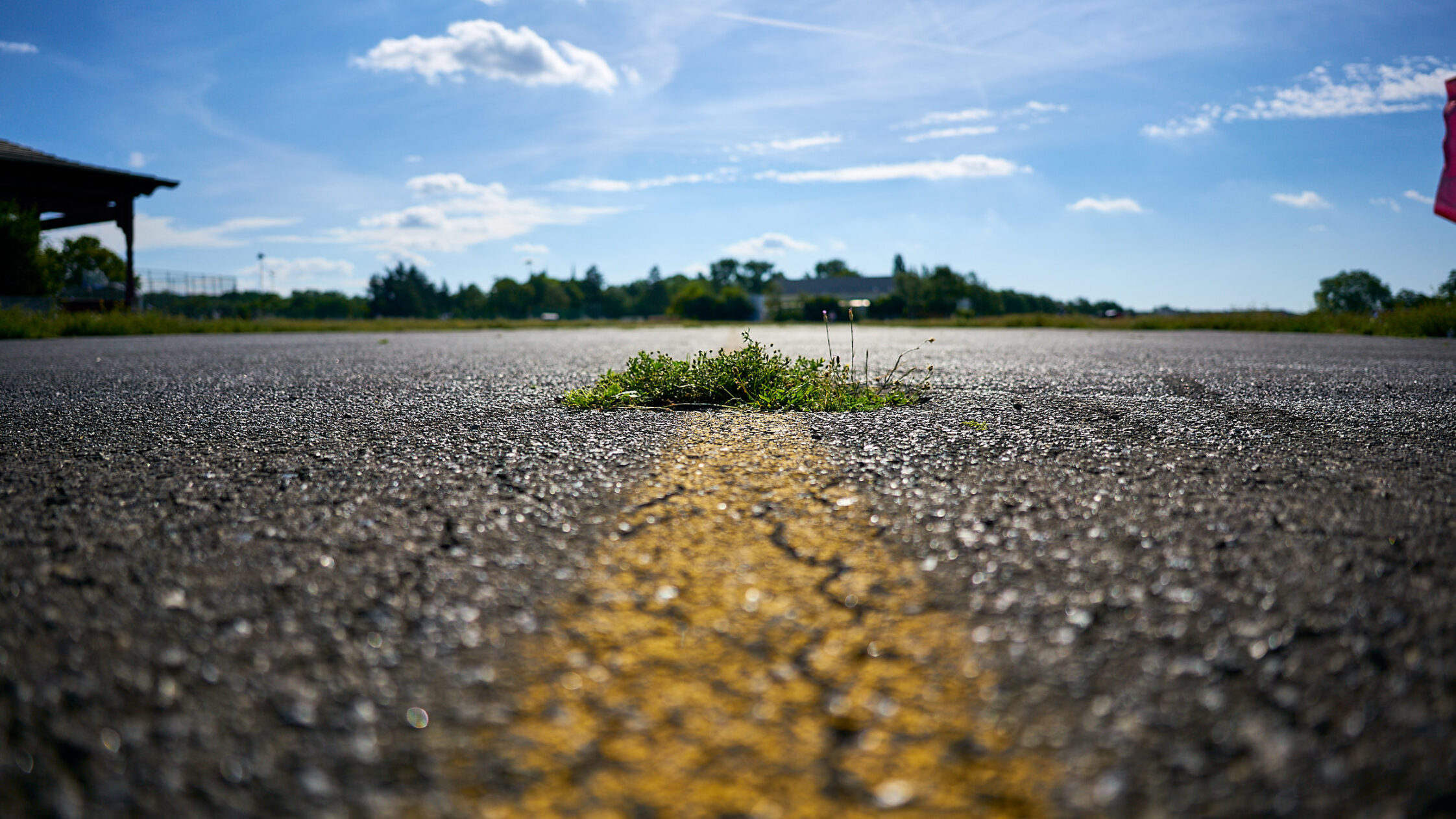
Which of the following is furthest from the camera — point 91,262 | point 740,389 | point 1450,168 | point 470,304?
point 470,304

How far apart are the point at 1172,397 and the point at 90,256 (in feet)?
236

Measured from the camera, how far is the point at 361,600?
126 cm

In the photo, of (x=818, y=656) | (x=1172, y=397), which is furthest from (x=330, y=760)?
(x=1172, y=397)

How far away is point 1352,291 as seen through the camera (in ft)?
298

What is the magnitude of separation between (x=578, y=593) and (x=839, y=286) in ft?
347

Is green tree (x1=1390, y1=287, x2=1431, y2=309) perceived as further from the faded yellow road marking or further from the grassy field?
the faded yellow road marking

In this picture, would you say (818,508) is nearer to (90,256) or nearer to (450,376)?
(450,376)

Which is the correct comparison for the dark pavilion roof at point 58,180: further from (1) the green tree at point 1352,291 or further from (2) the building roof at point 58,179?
(1) the green tree at point 1352,291

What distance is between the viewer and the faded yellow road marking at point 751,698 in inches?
31.6

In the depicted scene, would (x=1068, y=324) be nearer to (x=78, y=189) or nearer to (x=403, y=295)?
(x=78, y=189)

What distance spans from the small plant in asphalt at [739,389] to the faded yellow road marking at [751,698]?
6.69ft

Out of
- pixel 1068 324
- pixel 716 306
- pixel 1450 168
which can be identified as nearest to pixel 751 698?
pixel 1450 168

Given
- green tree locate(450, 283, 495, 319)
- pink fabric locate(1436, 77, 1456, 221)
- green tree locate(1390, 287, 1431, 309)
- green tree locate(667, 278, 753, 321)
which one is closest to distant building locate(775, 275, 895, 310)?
green tree locate(667, 278, 753, 321)

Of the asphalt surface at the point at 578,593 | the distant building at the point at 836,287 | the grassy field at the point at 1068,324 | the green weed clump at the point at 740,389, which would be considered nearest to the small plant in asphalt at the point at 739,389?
the green weed clump at the point at 740,389
